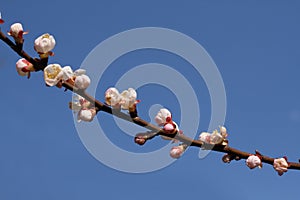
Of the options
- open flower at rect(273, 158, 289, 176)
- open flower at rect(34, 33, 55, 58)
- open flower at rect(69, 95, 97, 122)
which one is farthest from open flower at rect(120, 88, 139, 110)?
open flower at rect(273, 158, 289, 176)

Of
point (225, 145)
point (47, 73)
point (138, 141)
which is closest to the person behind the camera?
point (47, 73)

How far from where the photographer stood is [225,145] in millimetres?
2232

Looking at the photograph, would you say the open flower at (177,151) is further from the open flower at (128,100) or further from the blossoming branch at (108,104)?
the open flower at (128,100)

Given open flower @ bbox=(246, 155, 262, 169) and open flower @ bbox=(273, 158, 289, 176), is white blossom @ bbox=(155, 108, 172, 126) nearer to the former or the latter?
open flower @ bbox=(246, 155, 262, 169)

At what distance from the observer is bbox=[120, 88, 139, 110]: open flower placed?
205 cm

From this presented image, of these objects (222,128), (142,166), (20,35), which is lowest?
(142,166)

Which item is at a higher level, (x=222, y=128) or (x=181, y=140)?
(x=222, y=128)

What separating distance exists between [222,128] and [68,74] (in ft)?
2.75

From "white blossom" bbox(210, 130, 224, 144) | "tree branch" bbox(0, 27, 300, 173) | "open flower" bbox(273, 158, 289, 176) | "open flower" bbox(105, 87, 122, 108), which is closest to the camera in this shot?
"tree branch" bbox(0, 27, 300, 173)

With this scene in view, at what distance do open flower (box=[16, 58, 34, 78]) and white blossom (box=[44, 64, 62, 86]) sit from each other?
0.08 metres

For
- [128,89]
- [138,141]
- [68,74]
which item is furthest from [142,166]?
[68,74]

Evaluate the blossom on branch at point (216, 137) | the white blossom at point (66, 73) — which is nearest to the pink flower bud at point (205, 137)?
the blossom on branch at point (216, 137)

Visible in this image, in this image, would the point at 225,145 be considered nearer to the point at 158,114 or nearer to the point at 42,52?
the point at 158,114

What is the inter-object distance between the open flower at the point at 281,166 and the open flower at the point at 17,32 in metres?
1.46
